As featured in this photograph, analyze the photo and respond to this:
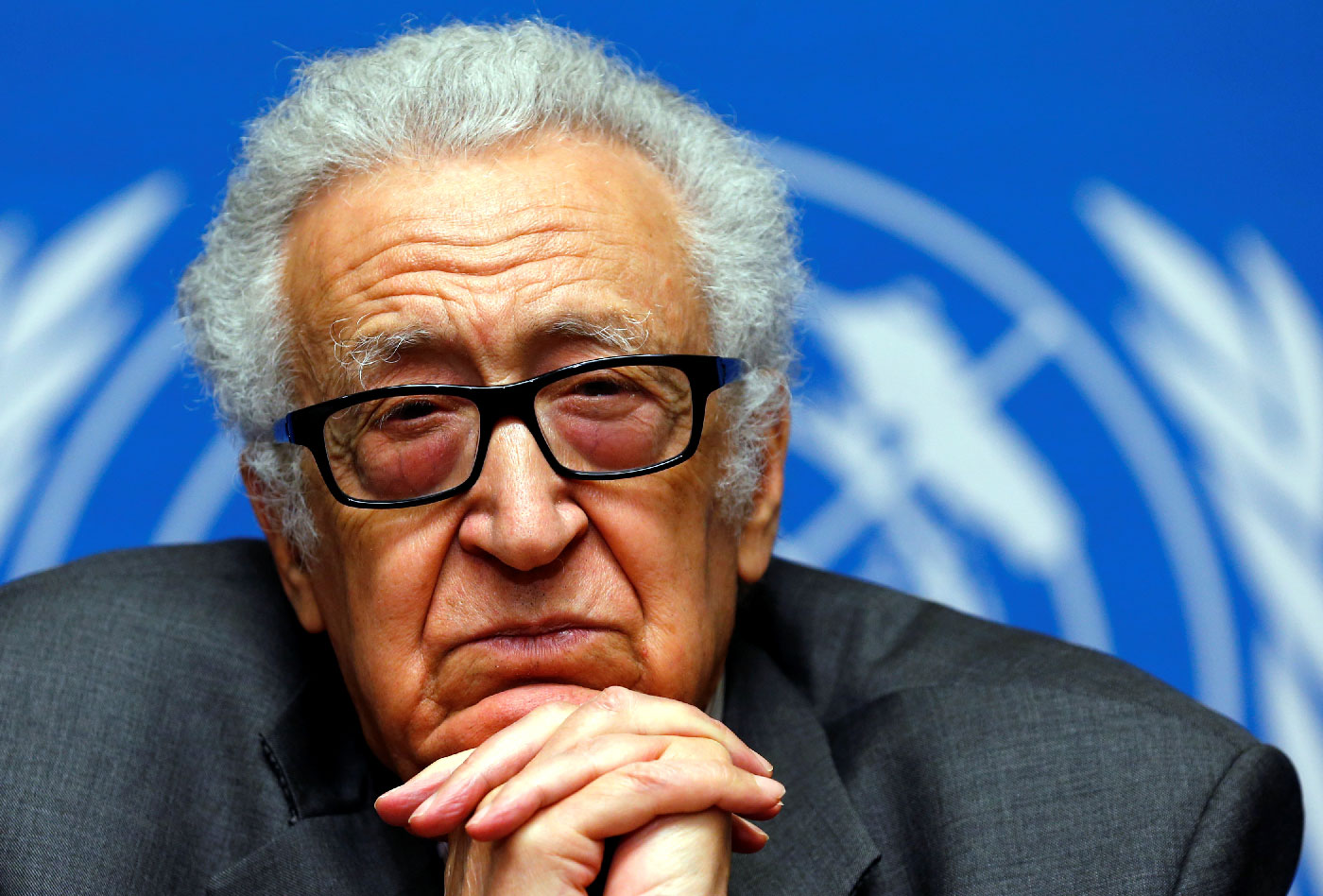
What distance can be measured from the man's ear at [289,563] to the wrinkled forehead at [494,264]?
0.30 m

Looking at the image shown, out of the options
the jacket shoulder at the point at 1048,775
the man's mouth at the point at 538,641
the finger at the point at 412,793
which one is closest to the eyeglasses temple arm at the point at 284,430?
the man's mouth at the point at 538,641

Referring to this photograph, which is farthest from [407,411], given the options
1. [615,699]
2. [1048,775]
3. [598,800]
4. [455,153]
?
[1048,775]

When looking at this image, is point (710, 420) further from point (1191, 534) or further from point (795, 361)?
point (1191, 534)

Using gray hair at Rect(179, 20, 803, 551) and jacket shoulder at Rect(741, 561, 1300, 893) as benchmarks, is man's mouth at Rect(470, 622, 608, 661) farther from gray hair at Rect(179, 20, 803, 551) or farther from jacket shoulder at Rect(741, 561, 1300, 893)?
jacket shoulder at Rect(741, 561, 1300, 893)

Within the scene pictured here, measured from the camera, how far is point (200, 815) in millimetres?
1830

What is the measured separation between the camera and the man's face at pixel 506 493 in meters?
1.63

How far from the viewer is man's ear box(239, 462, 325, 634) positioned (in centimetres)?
197

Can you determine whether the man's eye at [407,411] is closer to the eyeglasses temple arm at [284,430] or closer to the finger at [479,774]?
the eyeglasses temple arm at [284,430]

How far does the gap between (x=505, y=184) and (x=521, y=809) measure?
91 cm

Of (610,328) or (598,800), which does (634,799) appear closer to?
(598,800)

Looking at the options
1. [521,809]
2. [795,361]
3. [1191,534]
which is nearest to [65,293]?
[795,361]

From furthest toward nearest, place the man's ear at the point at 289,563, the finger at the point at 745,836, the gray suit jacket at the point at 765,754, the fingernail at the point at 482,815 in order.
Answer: the man's ear at the point at 289,563 → the gray suit jacket at the point at 765,754 → the finger at the point at 745,836 → the fingernail at the point at 482,815

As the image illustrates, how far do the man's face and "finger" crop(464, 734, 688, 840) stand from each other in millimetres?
230

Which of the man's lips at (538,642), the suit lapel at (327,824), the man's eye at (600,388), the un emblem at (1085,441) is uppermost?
the un emblem at (1085,441)
